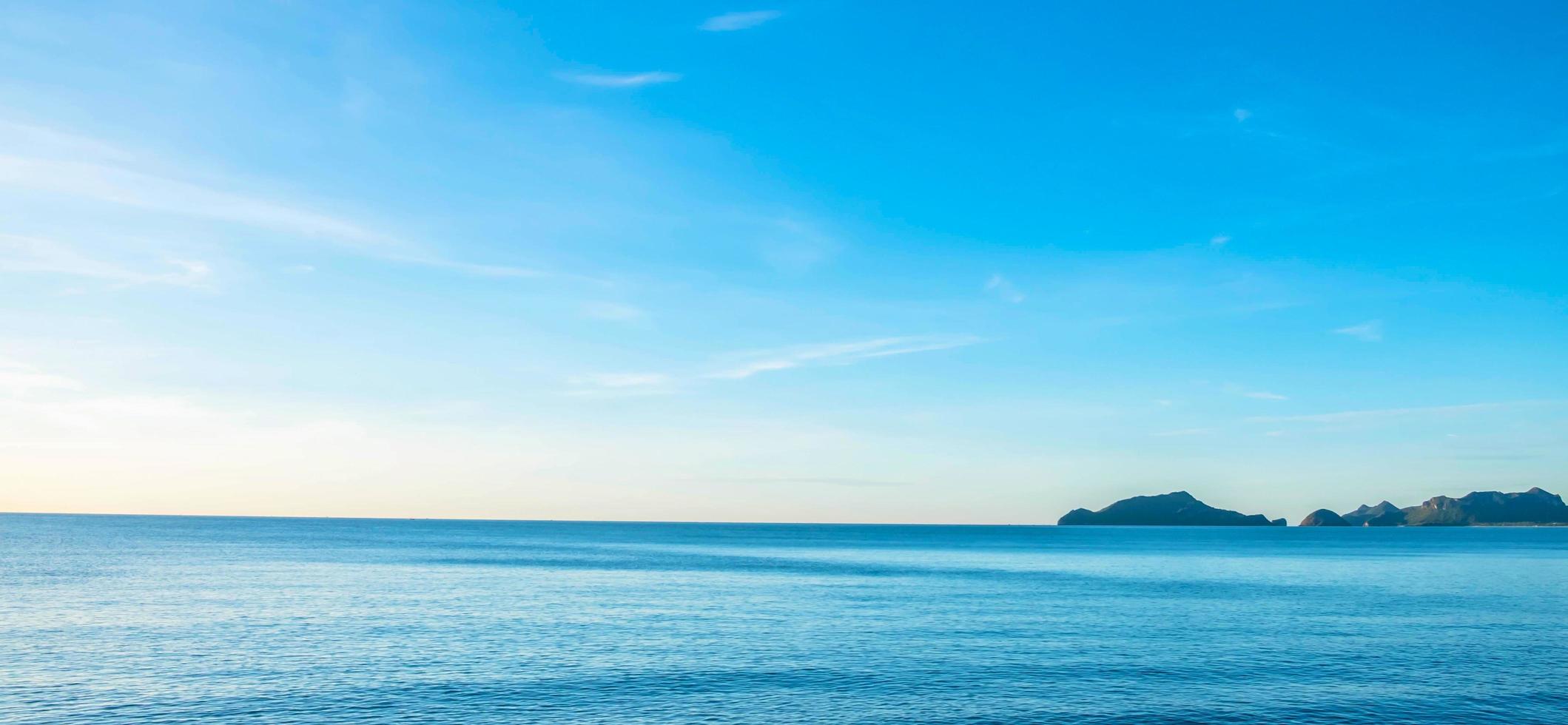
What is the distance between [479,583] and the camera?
99812 millimetres

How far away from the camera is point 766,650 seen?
54188 mm

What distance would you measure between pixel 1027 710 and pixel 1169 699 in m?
6.97

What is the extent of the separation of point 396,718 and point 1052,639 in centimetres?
3684

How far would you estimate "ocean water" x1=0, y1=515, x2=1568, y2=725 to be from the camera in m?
39.5

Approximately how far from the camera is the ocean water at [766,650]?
39.5 m

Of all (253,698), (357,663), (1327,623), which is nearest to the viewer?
(253,698)

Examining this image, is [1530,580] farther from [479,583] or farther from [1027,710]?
[479,583]

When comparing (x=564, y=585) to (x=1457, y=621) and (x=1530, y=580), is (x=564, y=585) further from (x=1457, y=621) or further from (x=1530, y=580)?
(x=1530, y=580)

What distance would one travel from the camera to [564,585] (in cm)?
9756

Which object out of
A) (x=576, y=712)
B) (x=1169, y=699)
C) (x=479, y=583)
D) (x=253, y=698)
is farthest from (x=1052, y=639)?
(x=479, y=583)

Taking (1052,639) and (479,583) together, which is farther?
(479,583)

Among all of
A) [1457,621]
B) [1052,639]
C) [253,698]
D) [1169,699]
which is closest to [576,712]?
[253,698]

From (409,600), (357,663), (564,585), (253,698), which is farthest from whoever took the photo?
(564,585)

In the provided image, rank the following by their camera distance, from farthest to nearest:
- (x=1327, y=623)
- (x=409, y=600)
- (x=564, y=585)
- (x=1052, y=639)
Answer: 1. (x=564, y=585)
2. (x=409, y=600)
3. (x=1327, y=623)
4. (x=1052, y=639)
